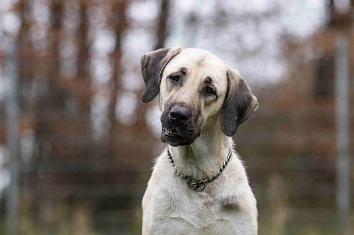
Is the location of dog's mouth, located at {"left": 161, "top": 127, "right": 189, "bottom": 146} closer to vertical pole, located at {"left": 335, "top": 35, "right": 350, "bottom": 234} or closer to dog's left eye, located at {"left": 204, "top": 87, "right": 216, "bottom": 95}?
dog's left eye, located at {"left": 204, "top": 87, "right": 216, "bottom": 95}

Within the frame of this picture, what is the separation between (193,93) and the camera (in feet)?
14.3

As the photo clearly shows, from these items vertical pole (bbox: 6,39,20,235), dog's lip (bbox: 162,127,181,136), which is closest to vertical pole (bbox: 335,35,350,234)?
vertical pole (bbox: 6,39,20,235)

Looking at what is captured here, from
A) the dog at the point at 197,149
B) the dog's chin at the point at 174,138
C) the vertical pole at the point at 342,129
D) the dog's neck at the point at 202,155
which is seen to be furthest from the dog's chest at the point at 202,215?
the vertical pole at the point at 342,129

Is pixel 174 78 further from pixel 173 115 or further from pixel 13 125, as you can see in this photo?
pixel 13 125

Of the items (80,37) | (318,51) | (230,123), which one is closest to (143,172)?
(80,37)

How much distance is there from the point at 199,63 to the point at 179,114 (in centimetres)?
56

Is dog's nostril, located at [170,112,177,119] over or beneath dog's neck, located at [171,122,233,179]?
over

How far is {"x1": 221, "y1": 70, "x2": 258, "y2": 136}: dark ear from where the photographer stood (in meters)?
4.51

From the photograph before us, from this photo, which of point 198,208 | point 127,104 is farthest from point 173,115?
point 127,104

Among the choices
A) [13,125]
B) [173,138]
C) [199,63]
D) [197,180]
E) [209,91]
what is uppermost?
[199,63]

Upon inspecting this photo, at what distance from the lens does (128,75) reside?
1074cm

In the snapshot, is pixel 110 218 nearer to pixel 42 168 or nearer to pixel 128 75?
pixel 42 168

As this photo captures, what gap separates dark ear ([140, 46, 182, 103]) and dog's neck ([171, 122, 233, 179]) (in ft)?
1.38

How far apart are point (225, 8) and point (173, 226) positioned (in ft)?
24.6
